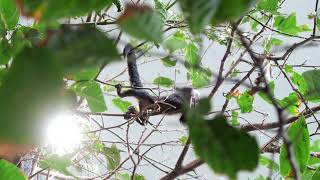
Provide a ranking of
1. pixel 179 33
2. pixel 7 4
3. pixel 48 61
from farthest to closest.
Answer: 1. pixel 179 33
2. pixel 7 4
3. pixel 48 61

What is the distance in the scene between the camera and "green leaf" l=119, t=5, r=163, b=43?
6.5 inches

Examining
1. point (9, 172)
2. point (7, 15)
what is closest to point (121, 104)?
point (7, 15)

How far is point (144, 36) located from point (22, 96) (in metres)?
0.06

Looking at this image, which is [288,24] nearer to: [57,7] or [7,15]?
[7,15]

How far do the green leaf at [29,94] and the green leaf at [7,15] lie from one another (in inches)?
18.0

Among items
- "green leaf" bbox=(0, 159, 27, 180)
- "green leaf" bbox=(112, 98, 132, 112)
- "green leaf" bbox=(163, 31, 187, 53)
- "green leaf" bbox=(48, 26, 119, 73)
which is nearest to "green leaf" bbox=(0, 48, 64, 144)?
"green leaf" bbox=(48, 26, 119, 73)

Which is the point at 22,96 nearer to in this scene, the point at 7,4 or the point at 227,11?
the point at 227,11

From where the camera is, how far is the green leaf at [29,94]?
131mm

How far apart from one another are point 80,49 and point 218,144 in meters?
0.07

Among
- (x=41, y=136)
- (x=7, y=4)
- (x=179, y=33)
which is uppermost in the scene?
(x=179, y=33)

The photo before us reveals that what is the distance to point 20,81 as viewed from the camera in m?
0.13

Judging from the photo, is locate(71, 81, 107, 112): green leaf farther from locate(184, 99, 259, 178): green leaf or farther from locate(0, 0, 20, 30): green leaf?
locate(184, 99, 259, 178): green leaf

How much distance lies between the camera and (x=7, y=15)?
0.60 meters

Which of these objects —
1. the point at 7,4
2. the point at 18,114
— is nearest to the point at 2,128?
the point at 18,114
